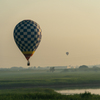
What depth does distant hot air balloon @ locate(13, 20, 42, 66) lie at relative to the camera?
109ft

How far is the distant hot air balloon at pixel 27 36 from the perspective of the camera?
33.3 m

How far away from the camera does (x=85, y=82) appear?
64.2 metres

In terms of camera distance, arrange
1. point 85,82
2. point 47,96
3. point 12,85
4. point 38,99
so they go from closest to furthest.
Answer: point 38,99 → point 47,96 → point 12,85 → point 85,82

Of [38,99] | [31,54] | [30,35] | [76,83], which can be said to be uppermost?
[30,35]

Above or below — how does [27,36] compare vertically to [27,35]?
below

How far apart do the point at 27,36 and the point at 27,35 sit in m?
0.15

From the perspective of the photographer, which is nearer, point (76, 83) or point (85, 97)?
point (85, 97)

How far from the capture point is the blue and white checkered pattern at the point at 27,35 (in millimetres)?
33281

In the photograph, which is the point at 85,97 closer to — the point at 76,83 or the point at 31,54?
the point at 31,54

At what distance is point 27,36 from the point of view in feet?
109

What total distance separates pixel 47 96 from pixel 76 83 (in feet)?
102

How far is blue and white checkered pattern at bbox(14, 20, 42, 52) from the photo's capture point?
33281 mm

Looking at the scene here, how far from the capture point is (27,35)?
3325 cm

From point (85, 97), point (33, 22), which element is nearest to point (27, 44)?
point (33, 22)
